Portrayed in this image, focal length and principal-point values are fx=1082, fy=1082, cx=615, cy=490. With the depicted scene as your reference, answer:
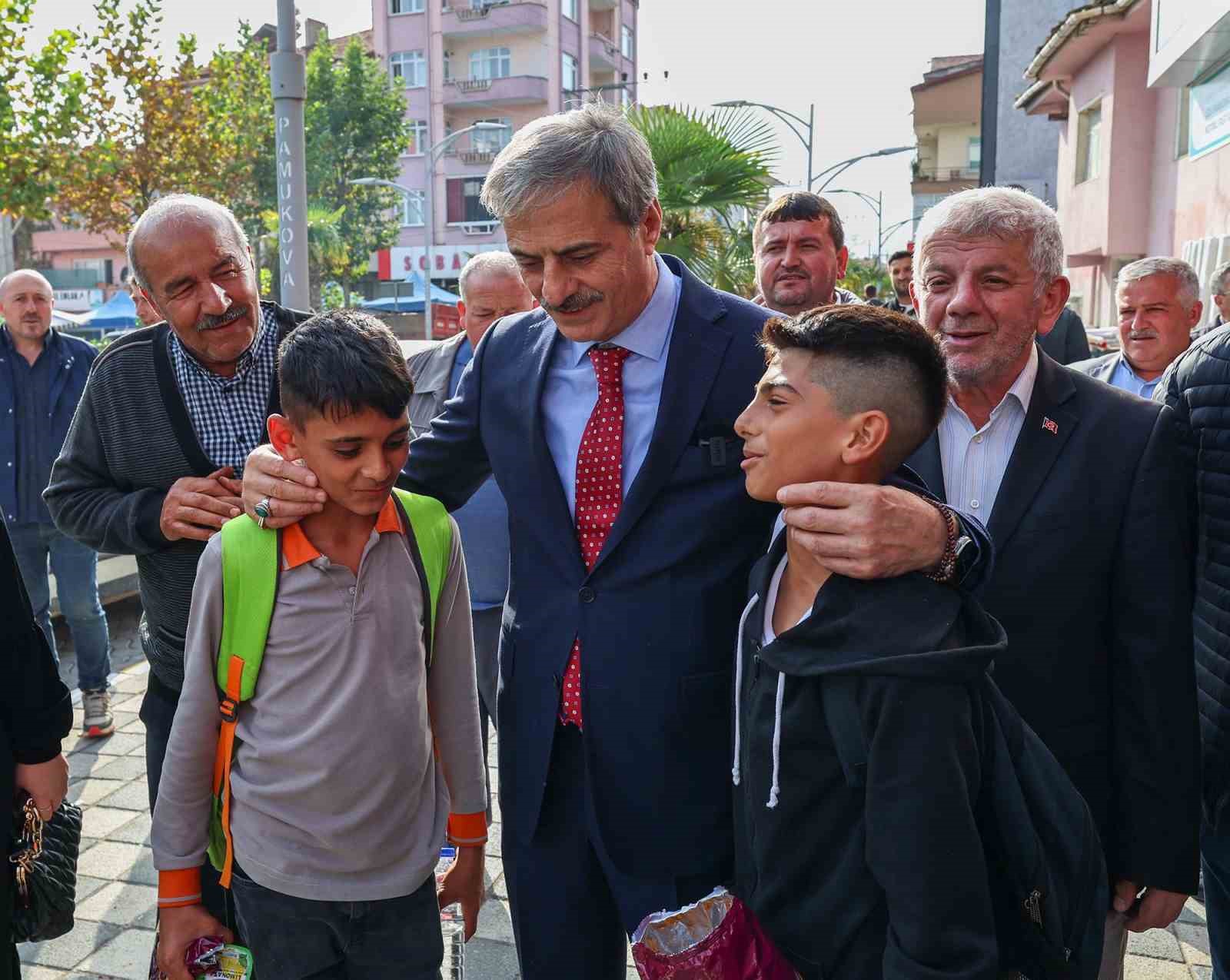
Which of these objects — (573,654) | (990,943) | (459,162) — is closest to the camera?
(990,943)

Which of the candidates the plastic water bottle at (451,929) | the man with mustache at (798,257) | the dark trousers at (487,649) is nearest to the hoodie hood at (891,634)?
the plastic water bottle at (451,929)

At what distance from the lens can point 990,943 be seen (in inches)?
62.7

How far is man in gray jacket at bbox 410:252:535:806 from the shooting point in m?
4.13

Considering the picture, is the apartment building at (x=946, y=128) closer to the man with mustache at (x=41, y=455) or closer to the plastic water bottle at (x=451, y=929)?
the man with mustache at (x=41, y=455)

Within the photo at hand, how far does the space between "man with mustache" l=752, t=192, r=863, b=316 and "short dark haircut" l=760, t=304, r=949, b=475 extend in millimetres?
3467

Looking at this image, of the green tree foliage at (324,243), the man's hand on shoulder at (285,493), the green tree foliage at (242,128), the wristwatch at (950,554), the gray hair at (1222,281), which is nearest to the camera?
the wristwatch at (950,554)

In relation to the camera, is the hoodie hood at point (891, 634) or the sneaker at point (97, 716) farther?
the sneaker at point (97, 716)

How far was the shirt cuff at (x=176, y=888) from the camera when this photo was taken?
2.15 meters

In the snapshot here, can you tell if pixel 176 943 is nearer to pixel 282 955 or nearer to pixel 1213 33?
pixel 282 955

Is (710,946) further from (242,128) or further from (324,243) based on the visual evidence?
(324,243)

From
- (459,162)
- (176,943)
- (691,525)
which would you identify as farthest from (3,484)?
(459,162)

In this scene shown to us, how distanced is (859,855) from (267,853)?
115 cm

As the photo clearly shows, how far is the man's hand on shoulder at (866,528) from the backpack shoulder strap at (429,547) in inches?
34.3

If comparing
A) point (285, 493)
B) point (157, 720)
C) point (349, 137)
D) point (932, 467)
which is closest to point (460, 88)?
point (349, 137)
